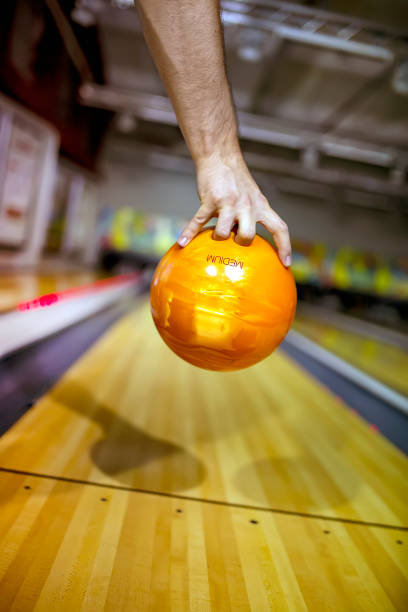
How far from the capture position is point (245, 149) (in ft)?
30.6

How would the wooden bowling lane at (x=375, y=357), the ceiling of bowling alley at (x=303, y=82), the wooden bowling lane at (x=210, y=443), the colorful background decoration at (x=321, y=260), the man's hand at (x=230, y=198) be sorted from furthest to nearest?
the colorful background decoration at (x=321, y=260) → the ceiling of bowling alley at (x=303, y=82) → the wooden bowling lane at (x=375, y=357) → the wooden bowling lane at (x=210, y=443) → the man's hand at (x=230, y=198)

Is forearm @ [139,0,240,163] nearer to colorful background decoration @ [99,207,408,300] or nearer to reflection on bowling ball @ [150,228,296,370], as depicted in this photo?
reflection on bowling ball @ [150,228,296,370]

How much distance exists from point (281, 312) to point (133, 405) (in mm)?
1183

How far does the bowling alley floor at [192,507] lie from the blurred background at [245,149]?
0.71m

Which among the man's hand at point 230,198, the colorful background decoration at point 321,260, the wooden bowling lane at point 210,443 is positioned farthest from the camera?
the colorful background decoration at point 321,260

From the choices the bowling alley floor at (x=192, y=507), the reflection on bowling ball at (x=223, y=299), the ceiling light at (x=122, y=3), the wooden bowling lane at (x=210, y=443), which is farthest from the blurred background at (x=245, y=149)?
the reflection on bowling ball at (x=223, y=299)

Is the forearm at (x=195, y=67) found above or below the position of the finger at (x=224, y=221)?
above

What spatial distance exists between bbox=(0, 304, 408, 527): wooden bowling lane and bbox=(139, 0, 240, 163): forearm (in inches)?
36.4

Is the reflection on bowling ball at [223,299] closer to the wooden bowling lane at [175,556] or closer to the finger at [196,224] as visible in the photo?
the finger at [196,224]

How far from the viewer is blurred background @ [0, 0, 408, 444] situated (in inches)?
173

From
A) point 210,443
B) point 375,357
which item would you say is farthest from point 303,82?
point 210,443

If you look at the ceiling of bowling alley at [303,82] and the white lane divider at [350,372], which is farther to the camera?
the ceiling of bowling alley at [303,82]

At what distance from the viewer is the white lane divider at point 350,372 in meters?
2.32

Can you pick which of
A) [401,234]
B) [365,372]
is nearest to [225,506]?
[365,372]
